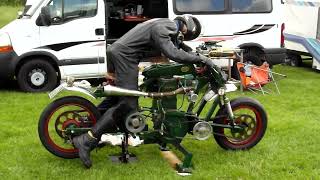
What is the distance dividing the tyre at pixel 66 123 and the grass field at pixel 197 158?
17cm

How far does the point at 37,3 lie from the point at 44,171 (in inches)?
211

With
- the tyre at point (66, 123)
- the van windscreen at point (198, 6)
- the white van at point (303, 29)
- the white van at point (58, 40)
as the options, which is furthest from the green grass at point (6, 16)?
the tyre at point (66, 123)

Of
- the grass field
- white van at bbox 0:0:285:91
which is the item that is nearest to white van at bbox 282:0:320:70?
white van at bbox 0:0:285:91

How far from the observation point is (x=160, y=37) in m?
5.52

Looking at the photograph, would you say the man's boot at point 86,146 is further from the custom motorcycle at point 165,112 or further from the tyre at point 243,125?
the tyre at point 243,125

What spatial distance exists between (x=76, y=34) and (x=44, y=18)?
636 mm

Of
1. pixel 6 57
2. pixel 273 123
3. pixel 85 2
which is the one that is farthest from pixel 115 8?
pixel 273 123

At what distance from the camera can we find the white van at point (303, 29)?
13328 mm

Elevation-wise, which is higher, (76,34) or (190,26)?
(190,26)

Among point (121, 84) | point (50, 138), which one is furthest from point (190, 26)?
point (50, 138)

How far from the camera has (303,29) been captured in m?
13.8

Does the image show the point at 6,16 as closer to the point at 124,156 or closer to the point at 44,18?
the point at 44,18

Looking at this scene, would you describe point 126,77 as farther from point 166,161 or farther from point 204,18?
point 204,18

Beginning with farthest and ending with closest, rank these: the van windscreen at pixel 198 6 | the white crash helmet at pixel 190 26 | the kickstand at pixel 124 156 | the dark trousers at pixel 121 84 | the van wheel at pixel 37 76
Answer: the van windscreen at pixel 198 6 → the van wheel at pixel 37 76 → the kickstand at pixel 124 156 → the white crash helmet at pixel 190 26 → the dark trousers at pixel 121 84
